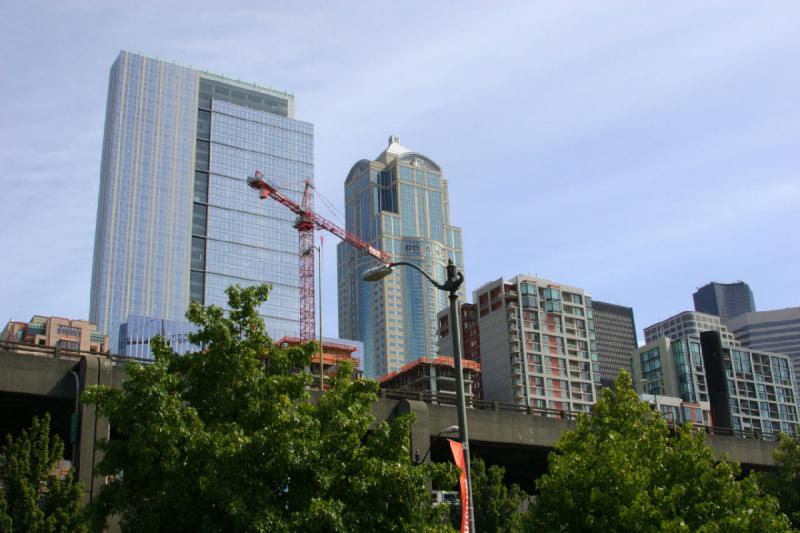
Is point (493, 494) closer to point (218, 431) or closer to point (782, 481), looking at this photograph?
point (782, 481)

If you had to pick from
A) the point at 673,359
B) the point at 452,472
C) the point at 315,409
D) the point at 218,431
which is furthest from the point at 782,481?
the point at 673,359

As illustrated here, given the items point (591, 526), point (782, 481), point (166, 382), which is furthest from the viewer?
point (782, 481)

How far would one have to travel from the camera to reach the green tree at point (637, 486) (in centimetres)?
2566

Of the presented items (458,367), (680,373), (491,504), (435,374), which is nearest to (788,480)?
(491,504)

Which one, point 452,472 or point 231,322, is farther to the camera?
point 231,322

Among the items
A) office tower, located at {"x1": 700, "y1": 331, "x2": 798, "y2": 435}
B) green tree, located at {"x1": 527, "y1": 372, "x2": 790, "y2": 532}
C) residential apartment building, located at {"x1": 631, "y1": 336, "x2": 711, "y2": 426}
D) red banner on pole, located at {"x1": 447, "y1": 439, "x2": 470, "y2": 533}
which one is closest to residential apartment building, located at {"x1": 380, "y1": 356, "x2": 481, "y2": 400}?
residential apartment building, located at {"x1": 631, "y1": 336, "x2": 711, "y2": 426}

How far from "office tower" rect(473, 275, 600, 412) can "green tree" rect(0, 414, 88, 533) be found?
144729 millimetres

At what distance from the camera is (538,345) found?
557 ft

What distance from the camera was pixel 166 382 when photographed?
74.3 feet

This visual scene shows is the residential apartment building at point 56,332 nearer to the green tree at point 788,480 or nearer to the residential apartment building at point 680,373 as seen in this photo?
the residential apartment building at point 680,373

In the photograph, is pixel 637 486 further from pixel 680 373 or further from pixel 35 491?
pixel 680 373

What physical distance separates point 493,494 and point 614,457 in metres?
18.6

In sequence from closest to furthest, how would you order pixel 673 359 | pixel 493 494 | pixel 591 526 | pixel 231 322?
pixel 231 322 → pixel 591 526 → pixel 493 494 → pixel 673 359

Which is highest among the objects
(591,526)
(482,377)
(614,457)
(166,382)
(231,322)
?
(482,377)
